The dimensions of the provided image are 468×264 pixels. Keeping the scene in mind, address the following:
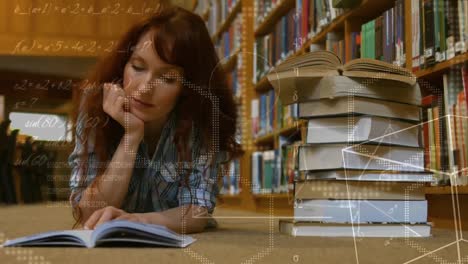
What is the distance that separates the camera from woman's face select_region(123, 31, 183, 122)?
36.7 inches

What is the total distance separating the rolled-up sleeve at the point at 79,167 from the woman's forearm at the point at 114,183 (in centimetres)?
1

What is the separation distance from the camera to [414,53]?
1.17 meters

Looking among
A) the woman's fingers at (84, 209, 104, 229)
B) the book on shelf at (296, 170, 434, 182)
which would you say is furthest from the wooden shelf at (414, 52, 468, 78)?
the woman's fingers at (84, 209, 104, 229)

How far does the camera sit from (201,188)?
1.00 metres

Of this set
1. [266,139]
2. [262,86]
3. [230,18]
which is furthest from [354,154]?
[230,18]

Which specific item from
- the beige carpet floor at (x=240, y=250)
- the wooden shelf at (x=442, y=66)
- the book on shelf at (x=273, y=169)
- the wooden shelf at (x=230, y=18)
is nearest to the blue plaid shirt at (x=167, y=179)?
the beige carpet floor at (x=240, y=250)

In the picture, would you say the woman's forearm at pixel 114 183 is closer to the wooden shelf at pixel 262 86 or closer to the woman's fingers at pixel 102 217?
the woman's fingers at pixel 102 217

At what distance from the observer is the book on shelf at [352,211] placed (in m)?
0.87

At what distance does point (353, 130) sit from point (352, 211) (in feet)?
0.44

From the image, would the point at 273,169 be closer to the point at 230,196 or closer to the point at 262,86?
the point at 262,86

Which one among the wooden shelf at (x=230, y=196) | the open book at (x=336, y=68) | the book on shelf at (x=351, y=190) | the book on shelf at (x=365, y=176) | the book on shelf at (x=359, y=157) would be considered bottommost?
the wooden shelf at (x=230, y=196)

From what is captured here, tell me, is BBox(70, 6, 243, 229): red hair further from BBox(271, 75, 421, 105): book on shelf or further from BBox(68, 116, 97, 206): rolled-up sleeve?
BBox(271, 75, 421, 105): book on shelf

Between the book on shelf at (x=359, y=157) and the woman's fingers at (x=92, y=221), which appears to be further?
the book on shelf at (x=359, y=157)

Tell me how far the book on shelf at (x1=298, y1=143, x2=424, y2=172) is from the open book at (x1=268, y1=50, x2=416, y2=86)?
4.6 inches
